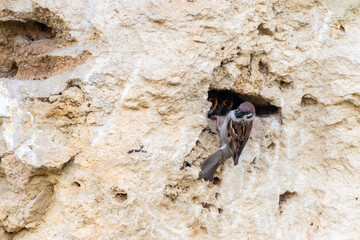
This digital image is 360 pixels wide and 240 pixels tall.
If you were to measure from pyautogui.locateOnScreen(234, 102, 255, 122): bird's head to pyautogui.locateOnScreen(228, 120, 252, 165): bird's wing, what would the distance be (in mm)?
44

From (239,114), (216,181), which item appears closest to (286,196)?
(216,181)

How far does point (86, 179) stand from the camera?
2316 mm

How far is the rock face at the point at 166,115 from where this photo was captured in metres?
2.34

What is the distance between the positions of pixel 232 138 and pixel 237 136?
2.1 inches

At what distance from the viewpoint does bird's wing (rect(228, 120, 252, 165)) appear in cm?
273

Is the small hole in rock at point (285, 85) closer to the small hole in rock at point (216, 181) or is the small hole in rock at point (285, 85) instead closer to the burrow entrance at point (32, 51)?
the small hole in rock at point (216, 181)

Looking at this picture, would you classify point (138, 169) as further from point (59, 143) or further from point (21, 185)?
point (21, 185)

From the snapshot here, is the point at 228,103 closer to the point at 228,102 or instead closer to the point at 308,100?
the point at 228,102

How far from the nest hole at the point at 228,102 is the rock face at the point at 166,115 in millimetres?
175

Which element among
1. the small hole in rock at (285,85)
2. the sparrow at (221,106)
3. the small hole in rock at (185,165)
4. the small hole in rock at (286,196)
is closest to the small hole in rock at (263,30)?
the small hole in rock at (285,85)

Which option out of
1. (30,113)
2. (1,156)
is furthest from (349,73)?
(1,156)

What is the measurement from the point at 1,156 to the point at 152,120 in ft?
2.90

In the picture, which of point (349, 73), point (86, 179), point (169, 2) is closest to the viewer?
point (86, 179)

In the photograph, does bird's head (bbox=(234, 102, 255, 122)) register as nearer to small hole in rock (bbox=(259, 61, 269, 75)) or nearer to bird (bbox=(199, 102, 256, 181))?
bird (bbox=(199, 102, 256, 181))
